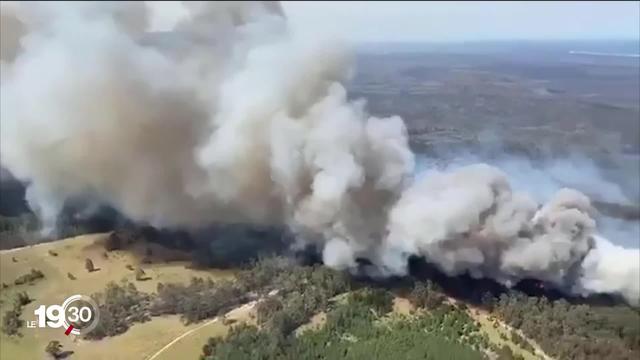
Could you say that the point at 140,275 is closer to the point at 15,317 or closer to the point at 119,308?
the point at 119,308

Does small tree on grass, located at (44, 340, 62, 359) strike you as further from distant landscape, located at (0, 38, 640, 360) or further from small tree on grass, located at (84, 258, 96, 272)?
small tree on grass, located at (84, 258, 96, 272)

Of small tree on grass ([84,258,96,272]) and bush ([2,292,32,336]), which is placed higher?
small tree on grass ([84,258,96,272])

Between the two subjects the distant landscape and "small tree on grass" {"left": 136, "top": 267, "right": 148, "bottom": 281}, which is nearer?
the distant landscape

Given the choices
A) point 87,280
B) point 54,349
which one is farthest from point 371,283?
point 54,349

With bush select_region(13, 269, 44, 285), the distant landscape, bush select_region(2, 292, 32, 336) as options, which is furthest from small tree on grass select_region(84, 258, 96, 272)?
bush select_region(2, 292, 32, 336)

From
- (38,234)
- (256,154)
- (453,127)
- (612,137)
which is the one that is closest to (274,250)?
(256,154)

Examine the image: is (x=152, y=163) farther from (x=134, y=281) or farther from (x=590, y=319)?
(x=590, y=319)

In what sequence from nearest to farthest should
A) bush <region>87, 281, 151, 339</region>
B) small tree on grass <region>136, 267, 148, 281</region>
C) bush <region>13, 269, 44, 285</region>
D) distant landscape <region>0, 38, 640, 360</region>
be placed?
1. distant landscape <region>0, 38, 640, 360</region>
2. bush <region>87, 281, 151, 339</region>
3. bush <region>13, 269, 44, 285</region>
4. small tree on grass <region>136, 267, 148, 281</region>
